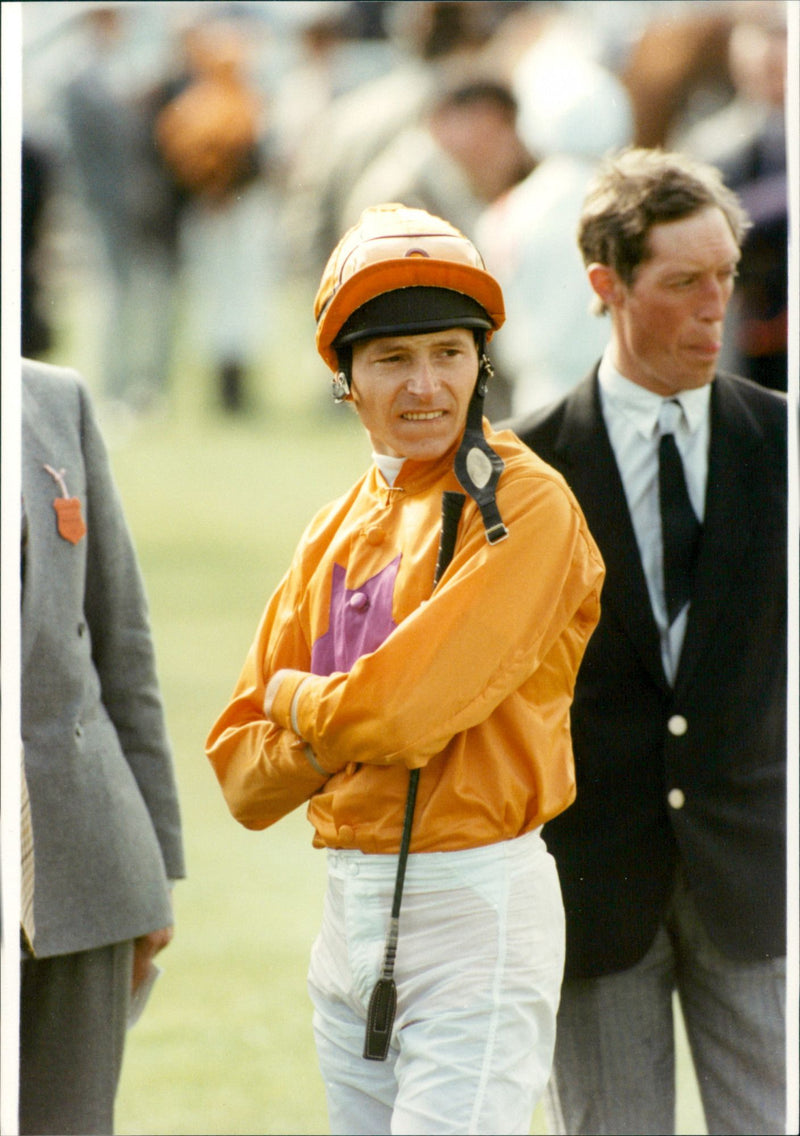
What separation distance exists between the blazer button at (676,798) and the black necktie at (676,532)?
1.03 feet

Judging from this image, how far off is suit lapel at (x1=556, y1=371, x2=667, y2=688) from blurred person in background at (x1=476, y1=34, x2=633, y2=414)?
0.76 metres

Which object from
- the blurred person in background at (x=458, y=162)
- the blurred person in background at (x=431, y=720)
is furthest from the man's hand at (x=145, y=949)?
the blurred person in background at (x=458, y=162)

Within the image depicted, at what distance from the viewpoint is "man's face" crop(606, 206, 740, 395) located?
9.89 feet

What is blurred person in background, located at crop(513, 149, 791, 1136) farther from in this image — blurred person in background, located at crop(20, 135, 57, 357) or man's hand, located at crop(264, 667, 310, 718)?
blurred person in background, located at crop(20, 135, 57, 357)

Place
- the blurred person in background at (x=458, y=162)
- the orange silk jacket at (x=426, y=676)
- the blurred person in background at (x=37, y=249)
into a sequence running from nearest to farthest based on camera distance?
the orange silk jacket at (x=426, y=676) < the blurred person in background at (x=458, y=162) < the blurred person in background at (x=37, y=249)

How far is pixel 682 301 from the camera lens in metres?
3.03

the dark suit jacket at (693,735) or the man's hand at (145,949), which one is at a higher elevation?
the dark suit jacket at (693,735)

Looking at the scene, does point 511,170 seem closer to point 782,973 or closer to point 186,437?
point 782,973

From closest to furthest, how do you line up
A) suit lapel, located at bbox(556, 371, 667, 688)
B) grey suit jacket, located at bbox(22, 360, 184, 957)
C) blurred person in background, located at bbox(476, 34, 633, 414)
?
grey suit jacket, located at bbox(22, 360, 184, 957)
suit lapel, located at bbox(556, 371, 667, 688)
blurred person in background, located at bbox(476, 34, 633, 414)

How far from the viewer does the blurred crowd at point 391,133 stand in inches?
159

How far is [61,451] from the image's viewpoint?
2861 millimetres

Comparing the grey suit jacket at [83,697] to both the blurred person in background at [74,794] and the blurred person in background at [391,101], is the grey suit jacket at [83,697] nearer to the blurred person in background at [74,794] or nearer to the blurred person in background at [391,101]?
the blurred person in background at [74,794]

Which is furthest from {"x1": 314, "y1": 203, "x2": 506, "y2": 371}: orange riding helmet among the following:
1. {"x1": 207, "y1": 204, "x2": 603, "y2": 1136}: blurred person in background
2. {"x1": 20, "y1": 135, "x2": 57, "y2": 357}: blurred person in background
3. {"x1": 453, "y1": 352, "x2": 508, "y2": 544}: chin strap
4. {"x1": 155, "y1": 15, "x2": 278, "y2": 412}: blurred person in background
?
{"x1": 155, "y1": 15, "x2": 278, "y2": 412}: blurred person in background

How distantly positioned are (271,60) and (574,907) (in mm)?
4354
